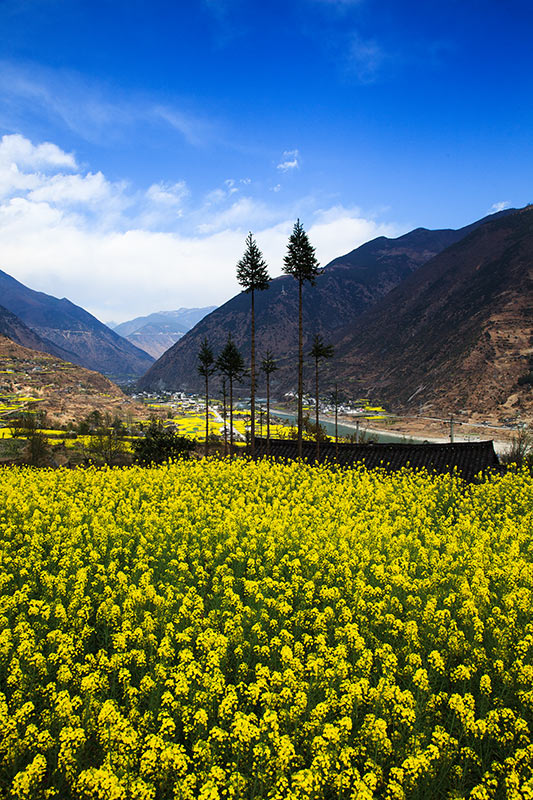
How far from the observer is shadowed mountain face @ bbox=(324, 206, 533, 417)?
101m

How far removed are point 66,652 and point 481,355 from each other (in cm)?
11751

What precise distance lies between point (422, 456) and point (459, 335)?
11164 cm

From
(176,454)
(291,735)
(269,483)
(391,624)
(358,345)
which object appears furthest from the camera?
(358,345)

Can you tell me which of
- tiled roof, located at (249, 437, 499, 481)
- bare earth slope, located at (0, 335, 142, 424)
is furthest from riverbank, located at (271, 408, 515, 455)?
bare earth slope, located at (0, 335, 142, 424)

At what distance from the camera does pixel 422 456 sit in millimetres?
25688

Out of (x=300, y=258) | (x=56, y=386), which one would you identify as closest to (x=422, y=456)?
(x=300, y=258)

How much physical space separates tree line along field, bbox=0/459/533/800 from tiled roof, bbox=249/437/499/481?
1130 centimetres

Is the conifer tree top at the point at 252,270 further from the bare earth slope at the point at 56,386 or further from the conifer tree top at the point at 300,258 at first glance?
the bare earth slope at the point at 56,386

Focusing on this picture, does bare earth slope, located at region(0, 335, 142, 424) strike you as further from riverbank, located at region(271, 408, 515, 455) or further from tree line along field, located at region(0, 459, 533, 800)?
tree line along field, located at region(0, 459, 533, 800)

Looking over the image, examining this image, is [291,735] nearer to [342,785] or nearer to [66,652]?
[342,785]

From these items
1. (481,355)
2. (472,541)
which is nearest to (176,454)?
(472,541)

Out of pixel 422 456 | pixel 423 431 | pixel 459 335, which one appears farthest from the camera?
pixel 459 335

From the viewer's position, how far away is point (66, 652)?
6.05 m

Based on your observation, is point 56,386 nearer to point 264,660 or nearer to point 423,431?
point 423,431
